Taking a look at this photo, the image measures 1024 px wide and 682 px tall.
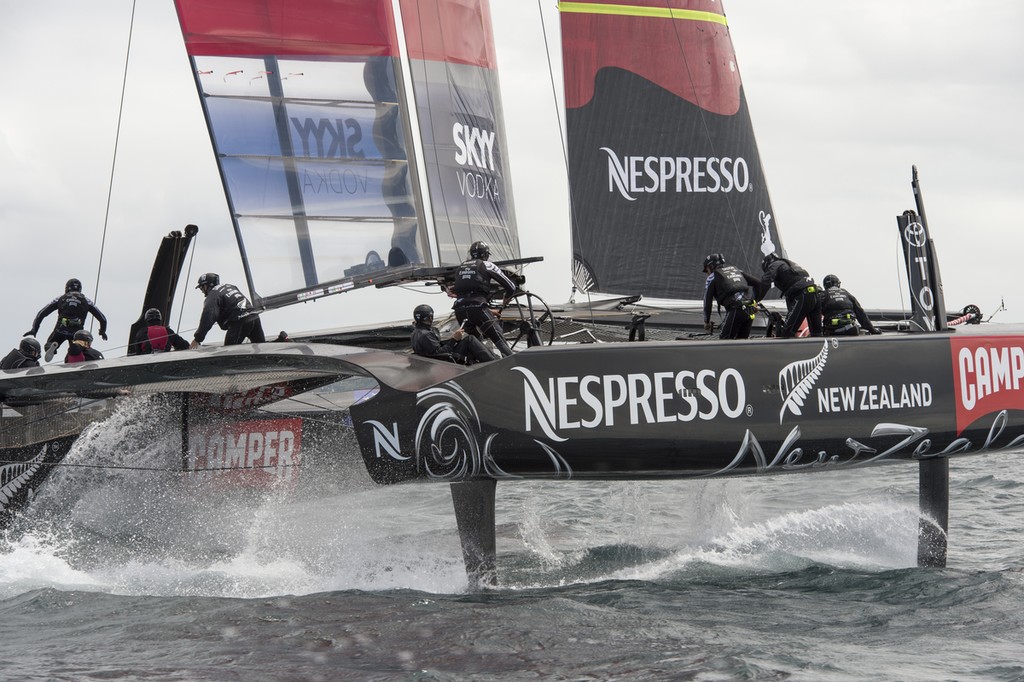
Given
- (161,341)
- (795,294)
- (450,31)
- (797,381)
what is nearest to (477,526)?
(797,381)

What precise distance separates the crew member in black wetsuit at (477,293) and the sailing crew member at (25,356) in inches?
116

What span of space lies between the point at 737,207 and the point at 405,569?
5699mm

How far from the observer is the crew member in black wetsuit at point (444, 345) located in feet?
19.2

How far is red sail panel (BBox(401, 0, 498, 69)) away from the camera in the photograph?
27.7ft

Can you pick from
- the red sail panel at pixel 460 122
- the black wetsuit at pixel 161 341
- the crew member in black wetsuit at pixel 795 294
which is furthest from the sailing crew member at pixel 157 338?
the crew member in black wetsuit at pixel 795 294

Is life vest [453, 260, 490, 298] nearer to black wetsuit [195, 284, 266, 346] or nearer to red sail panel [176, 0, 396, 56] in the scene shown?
black wetsuit [195, 284, 266, 346]

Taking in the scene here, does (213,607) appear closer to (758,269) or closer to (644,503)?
(644,503)

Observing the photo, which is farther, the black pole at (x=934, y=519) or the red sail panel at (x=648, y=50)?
the red sail panel at (x=648, y=50)

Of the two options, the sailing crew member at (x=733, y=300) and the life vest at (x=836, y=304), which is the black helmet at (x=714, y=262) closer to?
the sailing crew member at (x=733, y=300)

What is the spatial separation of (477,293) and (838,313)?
197 cm

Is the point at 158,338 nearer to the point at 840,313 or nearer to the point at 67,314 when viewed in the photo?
the point at 67,314

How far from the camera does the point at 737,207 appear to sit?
10578 millimetres

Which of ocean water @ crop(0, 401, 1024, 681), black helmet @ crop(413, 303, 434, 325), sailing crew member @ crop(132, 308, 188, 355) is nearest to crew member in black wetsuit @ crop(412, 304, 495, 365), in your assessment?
black helmet @ crop(413, 303, 434, 325)

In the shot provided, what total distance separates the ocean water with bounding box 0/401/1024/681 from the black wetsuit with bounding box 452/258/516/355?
3.92 feet
